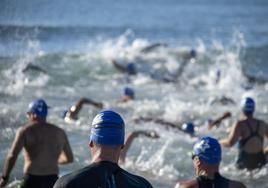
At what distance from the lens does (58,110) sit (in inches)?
734

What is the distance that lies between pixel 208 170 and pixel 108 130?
1.76m

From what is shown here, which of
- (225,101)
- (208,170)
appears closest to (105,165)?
(208,170)

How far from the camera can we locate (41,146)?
8797 millimetres

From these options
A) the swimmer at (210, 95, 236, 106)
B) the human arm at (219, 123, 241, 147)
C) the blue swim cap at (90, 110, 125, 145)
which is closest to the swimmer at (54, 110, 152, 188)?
the blue swim cap at (90, 110, 125, 145)

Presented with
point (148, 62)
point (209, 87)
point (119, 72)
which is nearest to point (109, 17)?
point (148, 62)

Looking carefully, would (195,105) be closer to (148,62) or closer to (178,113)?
(178,113)

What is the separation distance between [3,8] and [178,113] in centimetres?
783

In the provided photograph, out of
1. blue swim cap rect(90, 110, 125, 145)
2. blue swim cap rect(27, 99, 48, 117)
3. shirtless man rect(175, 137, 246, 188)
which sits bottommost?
shirtless man rect(175, 137, 246, 188)

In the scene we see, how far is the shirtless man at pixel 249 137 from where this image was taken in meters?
11.5

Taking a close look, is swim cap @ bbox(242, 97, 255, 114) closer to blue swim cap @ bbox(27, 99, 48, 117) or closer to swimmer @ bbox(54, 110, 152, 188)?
blue swim cap @ bbox(27, 99, 48, 117)

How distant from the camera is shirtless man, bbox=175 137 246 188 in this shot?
6090mm

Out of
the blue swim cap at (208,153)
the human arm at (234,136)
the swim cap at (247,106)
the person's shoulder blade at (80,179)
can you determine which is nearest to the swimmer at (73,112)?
the human arm at (234,136)

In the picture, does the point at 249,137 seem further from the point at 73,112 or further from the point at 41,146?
the point at 73,112

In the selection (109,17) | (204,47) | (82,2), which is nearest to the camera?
(204,47)
